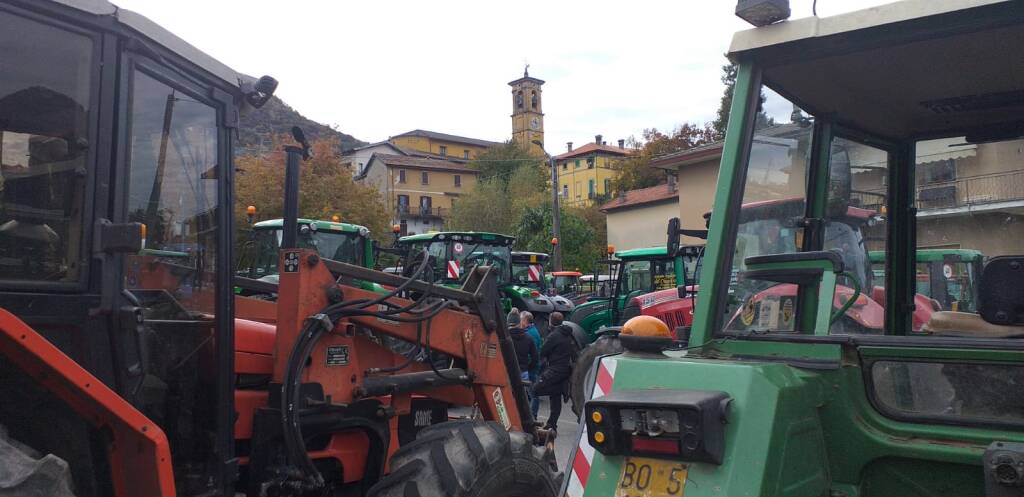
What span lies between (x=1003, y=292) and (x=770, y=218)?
811mm

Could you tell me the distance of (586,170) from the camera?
3339 inches

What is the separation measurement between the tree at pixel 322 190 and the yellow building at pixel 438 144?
2527 inches

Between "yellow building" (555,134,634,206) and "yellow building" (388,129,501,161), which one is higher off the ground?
"yellow building" (388,129,501,161)

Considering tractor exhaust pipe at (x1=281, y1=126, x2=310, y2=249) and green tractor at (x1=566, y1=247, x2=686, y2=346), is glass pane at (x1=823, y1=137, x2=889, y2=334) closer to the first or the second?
tractor exhaust pipe at (x1=281, y1=126, x2=310, y2=249)

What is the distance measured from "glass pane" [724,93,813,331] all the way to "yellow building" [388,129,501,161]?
3930 inches

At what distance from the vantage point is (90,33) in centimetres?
302

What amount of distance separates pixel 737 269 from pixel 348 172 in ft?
119

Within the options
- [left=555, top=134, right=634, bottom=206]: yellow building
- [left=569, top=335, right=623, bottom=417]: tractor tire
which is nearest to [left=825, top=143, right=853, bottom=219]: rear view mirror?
[left=569, top=335, right=623, bottom=417]: tractor tire

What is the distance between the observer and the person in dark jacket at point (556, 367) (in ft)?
36.8

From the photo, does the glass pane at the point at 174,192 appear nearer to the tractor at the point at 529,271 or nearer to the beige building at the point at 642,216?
the tractor at the point at 529,271

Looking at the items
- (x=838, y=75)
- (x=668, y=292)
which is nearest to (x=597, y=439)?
(x=838, y=75)

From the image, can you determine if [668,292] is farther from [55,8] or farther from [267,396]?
[55,8]

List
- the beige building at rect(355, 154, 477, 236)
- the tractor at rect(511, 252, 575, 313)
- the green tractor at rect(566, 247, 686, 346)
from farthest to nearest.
Answer: the beige building at rect(355, 154, 477, 236) < the tractor at rect(511, 252, 575, 313) < the green tractor at rect(566, 247, 686, 346)

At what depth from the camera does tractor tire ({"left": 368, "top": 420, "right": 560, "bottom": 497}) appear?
4426mm
